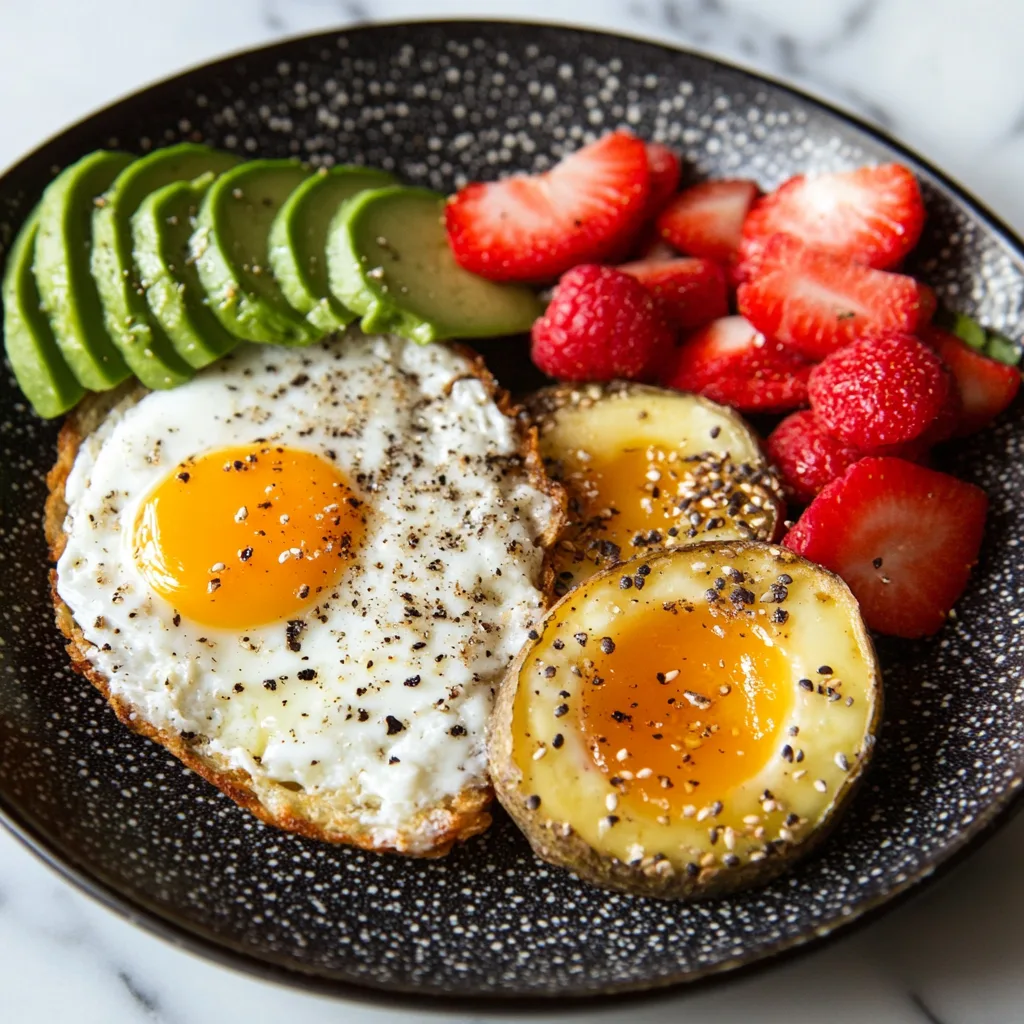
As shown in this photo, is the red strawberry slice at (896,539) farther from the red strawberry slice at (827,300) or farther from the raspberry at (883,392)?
the red strawberry slice at (827,300)

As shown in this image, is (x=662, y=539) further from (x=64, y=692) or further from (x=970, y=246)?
(x=64, y=692)

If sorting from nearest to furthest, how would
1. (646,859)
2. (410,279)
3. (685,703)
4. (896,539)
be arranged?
(646,859), (685,703), (896,539), (410,279)

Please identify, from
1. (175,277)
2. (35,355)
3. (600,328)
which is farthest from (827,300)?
(35,355)

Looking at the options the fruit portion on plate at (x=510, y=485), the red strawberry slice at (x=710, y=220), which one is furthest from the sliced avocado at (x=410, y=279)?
the red strawberry slice at (x=710, y=220)

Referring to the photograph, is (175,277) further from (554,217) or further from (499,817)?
(499,817)

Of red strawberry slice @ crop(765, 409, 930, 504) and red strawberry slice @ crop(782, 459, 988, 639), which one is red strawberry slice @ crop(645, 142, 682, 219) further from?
red strawberry slice @ crop(782, 459, 988, 639)
